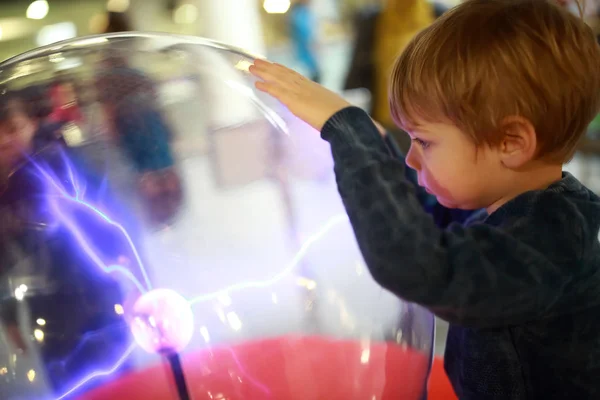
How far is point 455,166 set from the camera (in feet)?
1.92

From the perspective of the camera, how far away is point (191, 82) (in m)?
0.70

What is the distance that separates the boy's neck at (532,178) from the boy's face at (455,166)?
1cm

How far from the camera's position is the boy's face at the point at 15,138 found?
2.23 feet

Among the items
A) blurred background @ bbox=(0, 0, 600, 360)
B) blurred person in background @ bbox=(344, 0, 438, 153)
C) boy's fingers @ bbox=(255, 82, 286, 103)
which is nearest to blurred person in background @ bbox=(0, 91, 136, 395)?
boy's fingers @ bbox=(255, 82, 286, 103)

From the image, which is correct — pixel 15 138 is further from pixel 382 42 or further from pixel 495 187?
pixel 382 42

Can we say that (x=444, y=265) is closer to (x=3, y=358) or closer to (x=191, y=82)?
(x=191, y=82)

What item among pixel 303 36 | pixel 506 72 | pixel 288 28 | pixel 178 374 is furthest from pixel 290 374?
pixel 288 28

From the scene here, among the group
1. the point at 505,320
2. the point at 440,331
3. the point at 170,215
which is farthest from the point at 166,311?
the point at 440,331

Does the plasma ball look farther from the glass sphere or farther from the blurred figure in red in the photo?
the blurred figure in red

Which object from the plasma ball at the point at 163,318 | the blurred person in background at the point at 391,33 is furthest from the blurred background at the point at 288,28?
the plasma ball at the point at 163,318

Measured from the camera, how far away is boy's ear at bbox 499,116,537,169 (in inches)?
21.8

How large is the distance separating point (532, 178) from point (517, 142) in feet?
0.20

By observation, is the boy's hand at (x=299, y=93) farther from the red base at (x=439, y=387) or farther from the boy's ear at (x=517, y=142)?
the red base at (x=439, y=387)

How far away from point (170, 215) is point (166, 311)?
0.11m
